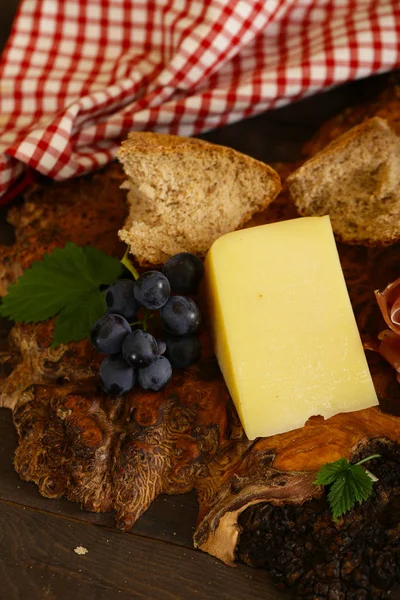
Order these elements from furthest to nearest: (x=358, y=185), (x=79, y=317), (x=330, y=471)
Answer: (x=358, y=185)
(x=79, y=317)
(x=330, y=471)

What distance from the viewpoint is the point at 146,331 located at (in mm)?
2188

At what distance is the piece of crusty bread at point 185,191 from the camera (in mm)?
2420

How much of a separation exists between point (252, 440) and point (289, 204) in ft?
3.27

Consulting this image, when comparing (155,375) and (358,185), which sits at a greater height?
(358,185)

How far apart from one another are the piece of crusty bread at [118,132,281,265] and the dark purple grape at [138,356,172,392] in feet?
1.60

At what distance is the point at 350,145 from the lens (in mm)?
2430

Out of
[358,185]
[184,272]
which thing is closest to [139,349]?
[184,272]

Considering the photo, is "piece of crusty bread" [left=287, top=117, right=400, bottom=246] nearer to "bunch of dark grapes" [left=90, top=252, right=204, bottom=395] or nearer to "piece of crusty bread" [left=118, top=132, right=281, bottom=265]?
"piece of crusty bread" [left=118, top=132, right=281, bottom=265]

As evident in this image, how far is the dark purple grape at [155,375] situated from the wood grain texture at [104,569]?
0.51 m

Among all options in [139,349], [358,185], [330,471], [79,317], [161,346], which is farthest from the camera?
[358,185]

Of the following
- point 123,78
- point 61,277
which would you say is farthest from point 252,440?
point 123,78

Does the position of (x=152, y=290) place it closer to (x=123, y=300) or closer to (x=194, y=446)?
(x=123, y=300)

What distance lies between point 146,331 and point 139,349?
0.33 ft

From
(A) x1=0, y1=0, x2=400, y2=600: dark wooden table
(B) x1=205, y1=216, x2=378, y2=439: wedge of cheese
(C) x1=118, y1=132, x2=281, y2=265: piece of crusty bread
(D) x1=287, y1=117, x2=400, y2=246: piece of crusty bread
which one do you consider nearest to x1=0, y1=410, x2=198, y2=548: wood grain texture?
(A) x1=0, y1=0, x2=400, y2=600: dark wooden table
